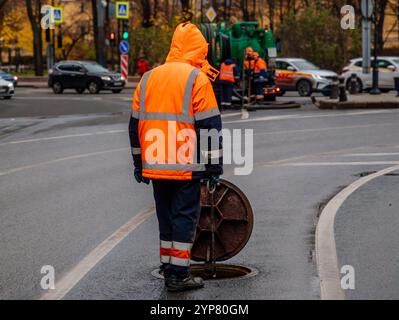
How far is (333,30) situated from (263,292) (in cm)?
4761

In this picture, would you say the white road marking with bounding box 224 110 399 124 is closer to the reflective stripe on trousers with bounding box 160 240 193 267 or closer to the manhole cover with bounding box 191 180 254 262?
the manhole cover with bounding box 191 180 254 262

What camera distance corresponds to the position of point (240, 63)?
36.8m

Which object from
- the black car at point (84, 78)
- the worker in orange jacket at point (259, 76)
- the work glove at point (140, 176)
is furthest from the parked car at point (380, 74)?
the work glove at point (140, 176)

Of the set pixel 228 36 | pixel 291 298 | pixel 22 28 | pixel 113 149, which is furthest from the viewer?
pixel 22 28

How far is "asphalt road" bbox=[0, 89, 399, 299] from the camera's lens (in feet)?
25.8

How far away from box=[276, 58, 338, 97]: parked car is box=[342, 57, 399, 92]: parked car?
743 millimetres

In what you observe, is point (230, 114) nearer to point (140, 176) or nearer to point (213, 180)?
point (140, 176)

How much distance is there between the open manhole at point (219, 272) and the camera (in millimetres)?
8078

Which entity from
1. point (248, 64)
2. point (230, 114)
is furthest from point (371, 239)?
point (248, 64)

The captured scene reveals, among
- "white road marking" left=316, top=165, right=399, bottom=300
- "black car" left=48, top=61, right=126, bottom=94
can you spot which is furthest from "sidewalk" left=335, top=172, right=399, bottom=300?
"black car" left=48, top=61, right=126, bottom=94

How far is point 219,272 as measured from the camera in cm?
825

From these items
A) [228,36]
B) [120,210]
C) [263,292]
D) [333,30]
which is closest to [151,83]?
[263,292]
